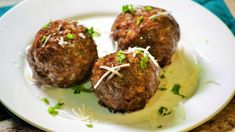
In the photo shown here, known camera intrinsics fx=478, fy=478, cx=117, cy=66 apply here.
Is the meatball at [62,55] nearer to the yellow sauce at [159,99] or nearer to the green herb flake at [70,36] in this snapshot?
the green herb flake at [70,36]

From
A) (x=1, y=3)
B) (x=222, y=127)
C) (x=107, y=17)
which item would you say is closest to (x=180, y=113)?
(x=222, y=127)

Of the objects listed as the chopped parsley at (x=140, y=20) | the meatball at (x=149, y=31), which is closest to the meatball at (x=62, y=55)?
the meatball at (x=149, y=31)

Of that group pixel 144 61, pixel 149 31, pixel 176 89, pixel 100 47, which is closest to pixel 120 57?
pixel 144 61

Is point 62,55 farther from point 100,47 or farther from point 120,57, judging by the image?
point 100,47

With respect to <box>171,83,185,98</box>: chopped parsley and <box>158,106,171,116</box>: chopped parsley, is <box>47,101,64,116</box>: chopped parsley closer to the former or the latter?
<box>158,106,171,116</box>: chopped parsley

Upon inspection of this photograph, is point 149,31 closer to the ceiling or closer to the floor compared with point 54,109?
closer to the ceiling

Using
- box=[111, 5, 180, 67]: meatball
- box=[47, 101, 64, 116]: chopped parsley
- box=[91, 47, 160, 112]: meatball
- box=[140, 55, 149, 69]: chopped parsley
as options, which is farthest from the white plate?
box=[140, 55, 149, 69]: chopped parsley

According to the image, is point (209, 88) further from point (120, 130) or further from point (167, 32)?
point (120, 130)
